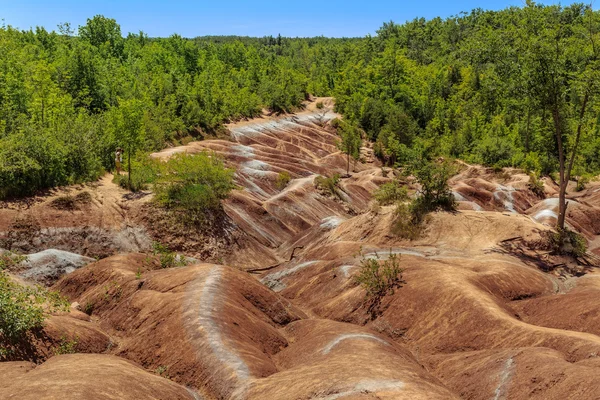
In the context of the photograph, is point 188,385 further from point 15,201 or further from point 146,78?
point 146,78

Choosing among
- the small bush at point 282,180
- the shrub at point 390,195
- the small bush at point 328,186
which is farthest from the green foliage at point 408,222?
the small bush at point 282,180

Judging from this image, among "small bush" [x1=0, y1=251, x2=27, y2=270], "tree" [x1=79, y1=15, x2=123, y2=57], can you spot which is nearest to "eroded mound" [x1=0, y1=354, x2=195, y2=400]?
"small bush" [x1=0, y1=251, x2=27, y2=270]

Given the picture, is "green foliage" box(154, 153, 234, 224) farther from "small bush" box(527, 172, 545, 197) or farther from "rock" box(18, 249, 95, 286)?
"small bush" box(527, 172, 545, 197)

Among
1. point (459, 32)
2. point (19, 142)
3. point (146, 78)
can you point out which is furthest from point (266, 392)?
point (459, 32)

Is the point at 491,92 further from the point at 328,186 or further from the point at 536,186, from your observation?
the point at 536,186

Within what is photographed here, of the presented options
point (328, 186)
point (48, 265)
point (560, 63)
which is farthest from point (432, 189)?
point (48, 265)

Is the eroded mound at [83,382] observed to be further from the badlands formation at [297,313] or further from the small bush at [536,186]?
the small bush at [536,186]
